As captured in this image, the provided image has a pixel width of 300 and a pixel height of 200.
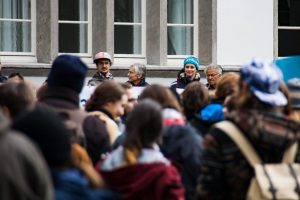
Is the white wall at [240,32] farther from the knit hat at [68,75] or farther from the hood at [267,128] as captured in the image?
the hood at [267,128]

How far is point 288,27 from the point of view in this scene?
60.4ft

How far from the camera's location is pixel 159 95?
23.3ft

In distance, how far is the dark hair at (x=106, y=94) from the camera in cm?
780

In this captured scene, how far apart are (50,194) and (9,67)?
451 inches

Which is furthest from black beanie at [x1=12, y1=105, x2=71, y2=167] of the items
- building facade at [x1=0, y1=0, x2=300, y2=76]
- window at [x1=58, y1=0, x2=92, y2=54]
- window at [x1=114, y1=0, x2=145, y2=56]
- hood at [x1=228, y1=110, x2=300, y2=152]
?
window at [x1=114, y1=0, x2=145, y2=56]

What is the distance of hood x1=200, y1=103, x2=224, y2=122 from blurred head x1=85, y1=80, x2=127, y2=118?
25.2 inches

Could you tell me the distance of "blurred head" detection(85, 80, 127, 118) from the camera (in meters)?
7.81

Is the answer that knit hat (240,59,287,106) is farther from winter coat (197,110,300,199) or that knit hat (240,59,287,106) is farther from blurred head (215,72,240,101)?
blurred head (215,72,240,101)

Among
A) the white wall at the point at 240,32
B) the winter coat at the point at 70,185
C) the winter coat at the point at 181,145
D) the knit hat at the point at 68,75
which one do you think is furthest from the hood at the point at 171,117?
the white wall at the point at 240,32

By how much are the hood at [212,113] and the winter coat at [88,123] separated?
3.62ft

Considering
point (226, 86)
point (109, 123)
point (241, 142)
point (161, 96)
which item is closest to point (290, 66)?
point (226, 86)

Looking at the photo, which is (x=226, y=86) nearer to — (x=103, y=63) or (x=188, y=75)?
(x=103, y=63)

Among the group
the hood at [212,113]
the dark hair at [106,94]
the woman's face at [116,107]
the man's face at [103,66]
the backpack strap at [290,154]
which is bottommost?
the backpack strap at [290,154]

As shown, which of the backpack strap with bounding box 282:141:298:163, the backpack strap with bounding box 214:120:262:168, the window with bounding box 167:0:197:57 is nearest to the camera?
the backpack strap with bounding box 214:120:262:168
